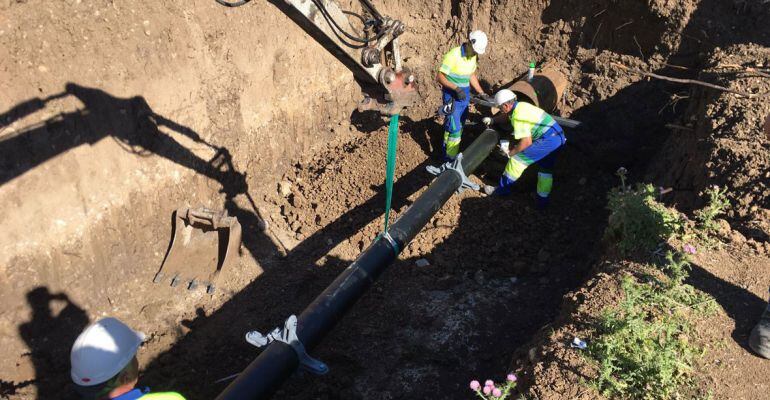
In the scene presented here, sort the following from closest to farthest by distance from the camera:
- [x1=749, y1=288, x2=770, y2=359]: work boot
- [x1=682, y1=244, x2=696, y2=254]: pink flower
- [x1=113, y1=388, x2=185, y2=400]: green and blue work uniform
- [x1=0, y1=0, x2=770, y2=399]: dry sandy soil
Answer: [x1=113, y1=388, x2=185, y2=400]: green and blue work uniform → [x1=749, y1=288, x2=770, y2=359]: work boot → [x1=682, y1=244, x2=696, y2=254]: pink flower → [x1=0, y1=0, x2=770, y2=399]: dry sandy soil

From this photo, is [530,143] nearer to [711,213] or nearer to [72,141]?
[711,213]

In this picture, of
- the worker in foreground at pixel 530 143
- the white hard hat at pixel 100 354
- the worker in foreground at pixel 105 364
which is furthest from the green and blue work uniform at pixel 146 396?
the worker in foreground at pixel 530 143

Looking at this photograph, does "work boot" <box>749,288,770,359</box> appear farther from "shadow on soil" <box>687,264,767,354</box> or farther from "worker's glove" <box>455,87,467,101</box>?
"worker's glove" <box>455,87,467,101</box>

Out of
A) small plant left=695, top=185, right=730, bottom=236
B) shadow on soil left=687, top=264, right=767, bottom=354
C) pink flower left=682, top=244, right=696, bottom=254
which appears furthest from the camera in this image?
small plant left=695, top=185, right=730, bottom=236

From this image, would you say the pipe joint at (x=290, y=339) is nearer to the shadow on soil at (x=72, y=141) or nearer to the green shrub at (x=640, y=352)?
the green shrub at (x=640, y=352)

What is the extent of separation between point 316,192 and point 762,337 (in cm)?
451

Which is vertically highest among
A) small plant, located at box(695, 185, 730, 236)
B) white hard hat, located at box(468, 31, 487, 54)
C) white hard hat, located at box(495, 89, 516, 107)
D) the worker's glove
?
white hard hat, located at box(468, 31, 487, 54)

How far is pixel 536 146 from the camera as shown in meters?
6.50

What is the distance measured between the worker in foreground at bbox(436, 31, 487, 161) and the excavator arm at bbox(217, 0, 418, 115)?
173cm

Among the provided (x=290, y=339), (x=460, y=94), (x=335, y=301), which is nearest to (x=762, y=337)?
(x=335, y=301)

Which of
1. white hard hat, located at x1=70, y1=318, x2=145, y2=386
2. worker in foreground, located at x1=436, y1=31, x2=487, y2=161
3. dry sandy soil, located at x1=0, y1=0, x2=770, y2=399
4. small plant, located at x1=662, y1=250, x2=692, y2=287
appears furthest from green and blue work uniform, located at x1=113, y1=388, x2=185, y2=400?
worker in foreground, located at x1=436, y1=31, x2=487, y2=161

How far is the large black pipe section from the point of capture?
10.9 feet

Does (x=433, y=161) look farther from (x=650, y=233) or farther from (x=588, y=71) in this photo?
(x=650, y=233)

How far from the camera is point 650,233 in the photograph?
4.35 m
